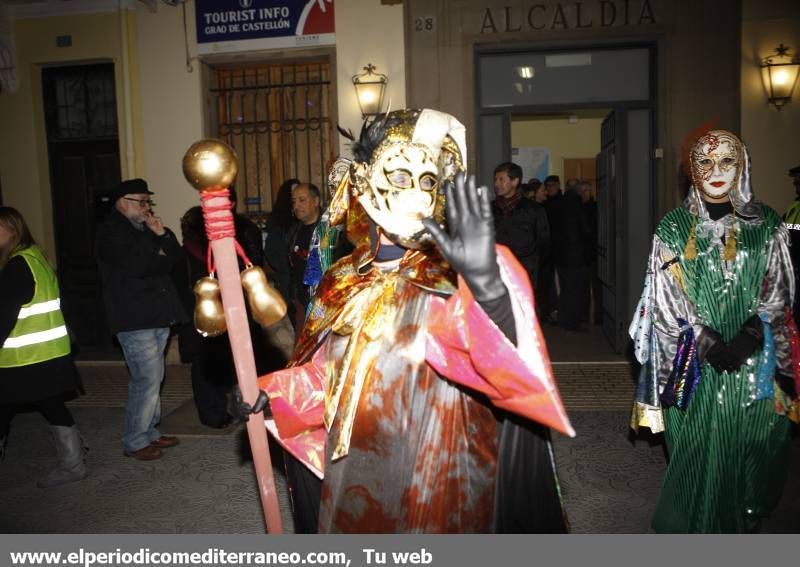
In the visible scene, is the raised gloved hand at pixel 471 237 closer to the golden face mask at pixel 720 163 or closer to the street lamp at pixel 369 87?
the golden face mask at pixel 720 163

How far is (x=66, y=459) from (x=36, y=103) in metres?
5.79

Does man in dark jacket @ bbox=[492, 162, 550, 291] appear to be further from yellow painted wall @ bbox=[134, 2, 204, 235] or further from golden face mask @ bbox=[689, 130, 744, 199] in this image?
yellow painted wall @ bbox=[134, 2, 204, 235]

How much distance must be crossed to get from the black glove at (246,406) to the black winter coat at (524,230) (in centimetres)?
510

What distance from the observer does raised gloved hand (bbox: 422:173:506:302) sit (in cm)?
171

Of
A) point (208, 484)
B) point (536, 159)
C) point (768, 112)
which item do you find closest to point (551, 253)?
point (768, 112)

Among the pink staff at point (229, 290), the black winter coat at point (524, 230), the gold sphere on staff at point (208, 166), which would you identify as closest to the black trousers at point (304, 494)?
the pink staff at point (229, 290)

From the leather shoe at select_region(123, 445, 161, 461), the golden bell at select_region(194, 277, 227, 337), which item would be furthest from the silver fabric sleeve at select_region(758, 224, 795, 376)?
the leather shoe at select_region(123, 445, 161, 461)

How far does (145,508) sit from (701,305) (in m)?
3.38

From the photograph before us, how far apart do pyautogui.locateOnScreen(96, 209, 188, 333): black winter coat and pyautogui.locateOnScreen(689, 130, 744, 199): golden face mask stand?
353 centimetres

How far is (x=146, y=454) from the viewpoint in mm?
5121

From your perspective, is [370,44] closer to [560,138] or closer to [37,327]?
[37,327]

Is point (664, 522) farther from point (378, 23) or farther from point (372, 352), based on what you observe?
point (378, 23)

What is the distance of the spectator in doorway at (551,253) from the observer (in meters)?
9.24
